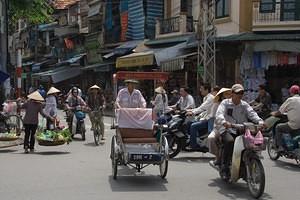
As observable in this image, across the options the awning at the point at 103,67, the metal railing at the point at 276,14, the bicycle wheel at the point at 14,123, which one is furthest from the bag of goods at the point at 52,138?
the awning at the point at 103,67

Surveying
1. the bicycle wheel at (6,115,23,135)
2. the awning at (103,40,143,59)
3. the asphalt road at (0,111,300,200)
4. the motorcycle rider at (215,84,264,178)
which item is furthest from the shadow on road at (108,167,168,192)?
the awning at (103,40,143,59)

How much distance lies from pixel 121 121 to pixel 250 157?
271 centimetres

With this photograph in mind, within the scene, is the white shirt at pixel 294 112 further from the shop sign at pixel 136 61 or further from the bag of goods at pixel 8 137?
the shop sign at pixel 136 61

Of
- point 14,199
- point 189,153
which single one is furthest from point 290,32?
point 14,199

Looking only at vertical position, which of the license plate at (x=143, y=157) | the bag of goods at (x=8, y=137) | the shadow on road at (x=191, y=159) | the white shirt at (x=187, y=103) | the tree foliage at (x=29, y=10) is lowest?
the shadow on road at (x=191, y=159)

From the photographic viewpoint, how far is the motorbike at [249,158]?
8.14 metres

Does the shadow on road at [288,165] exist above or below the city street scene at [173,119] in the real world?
below

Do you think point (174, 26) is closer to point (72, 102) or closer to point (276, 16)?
point (276, 16)

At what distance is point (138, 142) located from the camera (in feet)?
32.4

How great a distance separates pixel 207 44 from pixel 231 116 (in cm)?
1363

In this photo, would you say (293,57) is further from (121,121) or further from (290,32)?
(121,121)

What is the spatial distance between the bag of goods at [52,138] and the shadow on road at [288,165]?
5.36 meters

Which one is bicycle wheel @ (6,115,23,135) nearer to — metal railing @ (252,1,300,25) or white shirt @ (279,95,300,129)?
white shirt @ (279,95,300,129)

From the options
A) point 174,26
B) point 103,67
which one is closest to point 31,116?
point 174,26
